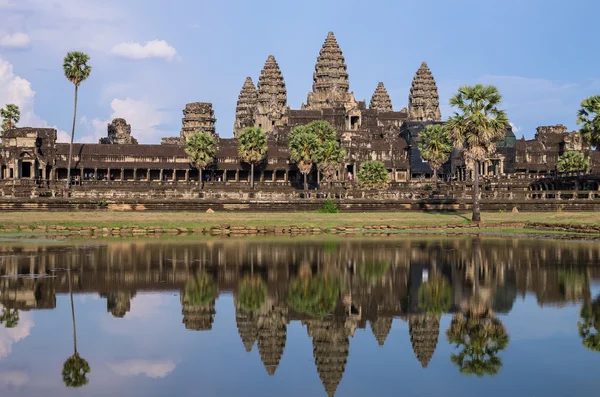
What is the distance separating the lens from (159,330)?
1900 centimetres

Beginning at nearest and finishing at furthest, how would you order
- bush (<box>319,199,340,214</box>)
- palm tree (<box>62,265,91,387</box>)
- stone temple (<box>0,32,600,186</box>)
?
1. palm tree (<box>62,265,91,387</box>)
2. bush (<box>319,199,340,214</box>)
3. stone temple (<box>0,32,600,186</box>)

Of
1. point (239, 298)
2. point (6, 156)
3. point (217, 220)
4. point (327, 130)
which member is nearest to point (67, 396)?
point (239, 298)

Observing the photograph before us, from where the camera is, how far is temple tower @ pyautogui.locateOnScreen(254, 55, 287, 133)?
15525 cm

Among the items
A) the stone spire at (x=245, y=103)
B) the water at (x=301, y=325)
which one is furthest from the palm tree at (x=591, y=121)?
the stone spire at (x=245, y=103)

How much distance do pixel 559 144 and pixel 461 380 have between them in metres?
124

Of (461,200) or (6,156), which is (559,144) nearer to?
(461,200)

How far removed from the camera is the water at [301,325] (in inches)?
567

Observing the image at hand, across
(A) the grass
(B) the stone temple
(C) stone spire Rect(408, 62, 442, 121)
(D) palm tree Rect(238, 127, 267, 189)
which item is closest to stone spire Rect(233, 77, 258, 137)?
(B) the stone temple

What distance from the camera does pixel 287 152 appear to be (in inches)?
4459

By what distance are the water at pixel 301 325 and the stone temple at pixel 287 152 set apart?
75.8 metres

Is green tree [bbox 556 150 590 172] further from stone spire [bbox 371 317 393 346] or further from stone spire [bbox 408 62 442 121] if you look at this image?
stone spire [bbox 371 317 393 346]

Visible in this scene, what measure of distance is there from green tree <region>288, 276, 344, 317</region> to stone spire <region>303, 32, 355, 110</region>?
118023 millimetres

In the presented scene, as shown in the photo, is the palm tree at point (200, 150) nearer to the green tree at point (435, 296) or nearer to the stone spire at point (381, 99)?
the stone spire at point (381, 99)

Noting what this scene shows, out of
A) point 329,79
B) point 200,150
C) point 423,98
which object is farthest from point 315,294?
point 423,98
